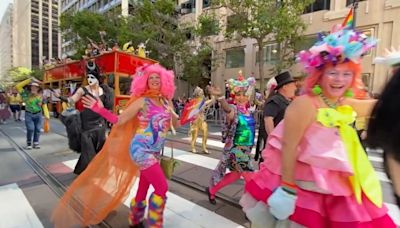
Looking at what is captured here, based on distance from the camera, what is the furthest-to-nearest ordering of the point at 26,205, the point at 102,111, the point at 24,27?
the point at 24,27 → the point at 26,205 → the point at 102,111

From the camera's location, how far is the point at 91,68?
4.34 m

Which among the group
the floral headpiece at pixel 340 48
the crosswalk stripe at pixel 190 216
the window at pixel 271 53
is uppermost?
the window at pixel 271 53

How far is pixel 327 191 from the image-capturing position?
1.59m

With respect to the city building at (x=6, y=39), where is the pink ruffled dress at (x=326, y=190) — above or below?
below

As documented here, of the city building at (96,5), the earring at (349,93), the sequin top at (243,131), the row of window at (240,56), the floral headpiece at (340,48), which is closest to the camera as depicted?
the floral headpiece at (340,48)

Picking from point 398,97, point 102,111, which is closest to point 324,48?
point 398,97

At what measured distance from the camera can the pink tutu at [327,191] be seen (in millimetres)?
1578

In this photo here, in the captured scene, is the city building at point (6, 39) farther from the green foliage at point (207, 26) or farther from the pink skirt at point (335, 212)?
the pink skirt at point (335, 212)

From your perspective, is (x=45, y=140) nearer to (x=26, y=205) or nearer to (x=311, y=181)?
(x=26, y=205)

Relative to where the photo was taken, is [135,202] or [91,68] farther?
[91,68]

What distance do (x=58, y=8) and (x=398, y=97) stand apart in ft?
267

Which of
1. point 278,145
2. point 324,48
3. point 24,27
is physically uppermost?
point 24,27

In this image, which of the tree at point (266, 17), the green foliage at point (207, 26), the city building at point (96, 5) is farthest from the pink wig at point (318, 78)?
the city building at point (96, 5)

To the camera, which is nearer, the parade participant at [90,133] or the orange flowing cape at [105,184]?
the orange flowing cape at [105,184]
